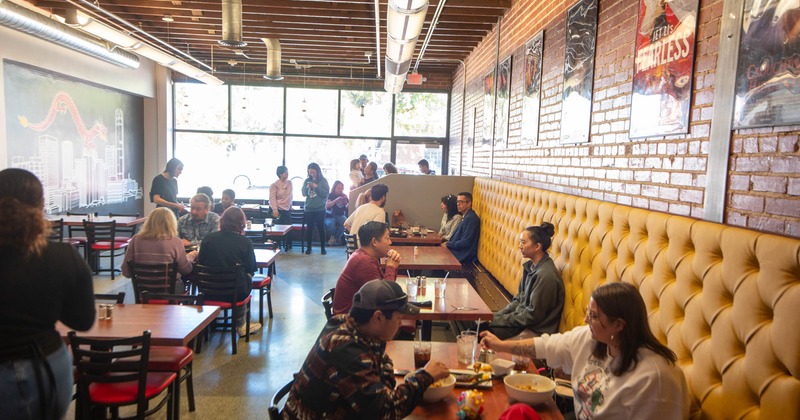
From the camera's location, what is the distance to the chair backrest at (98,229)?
7.61 metres

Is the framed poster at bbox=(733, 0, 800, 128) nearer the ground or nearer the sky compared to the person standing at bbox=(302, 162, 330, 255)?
nearer the sky

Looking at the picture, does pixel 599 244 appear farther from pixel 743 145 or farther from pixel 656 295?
pixel 743 145

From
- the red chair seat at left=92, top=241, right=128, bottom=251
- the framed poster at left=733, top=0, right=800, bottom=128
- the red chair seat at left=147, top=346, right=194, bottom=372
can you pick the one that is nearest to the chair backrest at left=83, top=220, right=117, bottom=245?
the red chair seat at left=92, top=241, right=128, bottom=251

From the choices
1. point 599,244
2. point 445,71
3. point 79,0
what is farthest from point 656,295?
point 445,71

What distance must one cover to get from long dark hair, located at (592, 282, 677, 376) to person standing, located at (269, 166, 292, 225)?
8.89 metres

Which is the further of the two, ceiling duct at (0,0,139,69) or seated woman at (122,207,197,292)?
ceiling duct at (0,0,139,69)

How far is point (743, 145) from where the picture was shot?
2.48 meters

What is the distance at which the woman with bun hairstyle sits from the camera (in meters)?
4.07

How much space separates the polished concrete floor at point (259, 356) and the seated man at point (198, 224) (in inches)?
44.1

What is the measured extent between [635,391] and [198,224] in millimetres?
5495

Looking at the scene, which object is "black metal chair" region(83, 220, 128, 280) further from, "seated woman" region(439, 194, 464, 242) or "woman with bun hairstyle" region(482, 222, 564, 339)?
A: "woman with bun hairstyle" region(482, 222, 564, 339)

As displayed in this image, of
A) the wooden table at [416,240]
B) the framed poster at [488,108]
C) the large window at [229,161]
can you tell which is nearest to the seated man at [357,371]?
the wooden table at [416,240]

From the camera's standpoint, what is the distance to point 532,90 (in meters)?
5.90

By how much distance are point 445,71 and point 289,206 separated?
15.7 feet
